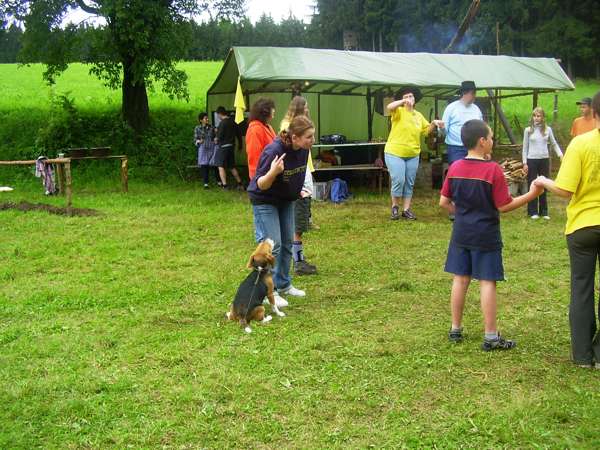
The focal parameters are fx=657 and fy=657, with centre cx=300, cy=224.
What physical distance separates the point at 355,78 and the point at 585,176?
8.19 metres

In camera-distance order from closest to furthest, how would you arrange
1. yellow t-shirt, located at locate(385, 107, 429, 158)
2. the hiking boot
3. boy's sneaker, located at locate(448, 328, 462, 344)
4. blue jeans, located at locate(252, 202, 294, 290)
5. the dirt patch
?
1. boy's sneaker, located at locate(448, 328, 462, 344)
2. blue jeans, located at locate(252, 202, 294, 290)
3. the hiking boot
4. yellow t-shirt, located at locate(385, 107, 429, 158)
5. the dirt patch

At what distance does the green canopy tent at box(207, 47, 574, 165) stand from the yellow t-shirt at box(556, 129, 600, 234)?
291 inches

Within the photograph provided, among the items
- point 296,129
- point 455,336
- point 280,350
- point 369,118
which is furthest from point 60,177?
point 455,336

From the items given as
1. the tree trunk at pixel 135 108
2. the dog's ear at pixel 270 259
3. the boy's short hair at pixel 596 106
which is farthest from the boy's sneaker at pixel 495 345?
the tree trunk at pixel 135 108

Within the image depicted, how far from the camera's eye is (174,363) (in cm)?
429

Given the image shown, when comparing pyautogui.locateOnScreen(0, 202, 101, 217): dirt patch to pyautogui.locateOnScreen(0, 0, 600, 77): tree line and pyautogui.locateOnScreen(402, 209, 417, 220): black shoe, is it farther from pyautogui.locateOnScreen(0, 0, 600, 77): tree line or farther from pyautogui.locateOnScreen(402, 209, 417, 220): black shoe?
pyautogui.locateOnScreen(0, 0, 600, 77): tree line

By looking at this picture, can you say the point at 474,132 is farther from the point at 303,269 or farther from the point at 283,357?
the point at 303,269

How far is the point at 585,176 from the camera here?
3.97 m

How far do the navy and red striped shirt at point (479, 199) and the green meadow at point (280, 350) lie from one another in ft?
2.56

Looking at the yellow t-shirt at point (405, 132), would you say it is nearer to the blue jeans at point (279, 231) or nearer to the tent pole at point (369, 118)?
the blue jeans at point (279, 231)

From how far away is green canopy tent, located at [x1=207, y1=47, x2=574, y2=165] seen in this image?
1132cm

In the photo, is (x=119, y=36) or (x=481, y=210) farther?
(x=119, y=36)

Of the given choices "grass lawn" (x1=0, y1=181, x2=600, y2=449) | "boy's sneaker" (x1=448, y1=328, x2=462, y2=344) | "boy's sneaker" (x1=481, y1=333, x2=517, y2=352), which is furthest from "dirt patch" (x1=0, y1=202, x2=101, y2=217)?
"boy's sneaker" (x1=481, y1=333, x2=517, y2=352)

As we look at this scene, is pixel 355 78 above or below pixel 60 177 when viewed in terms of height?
above
